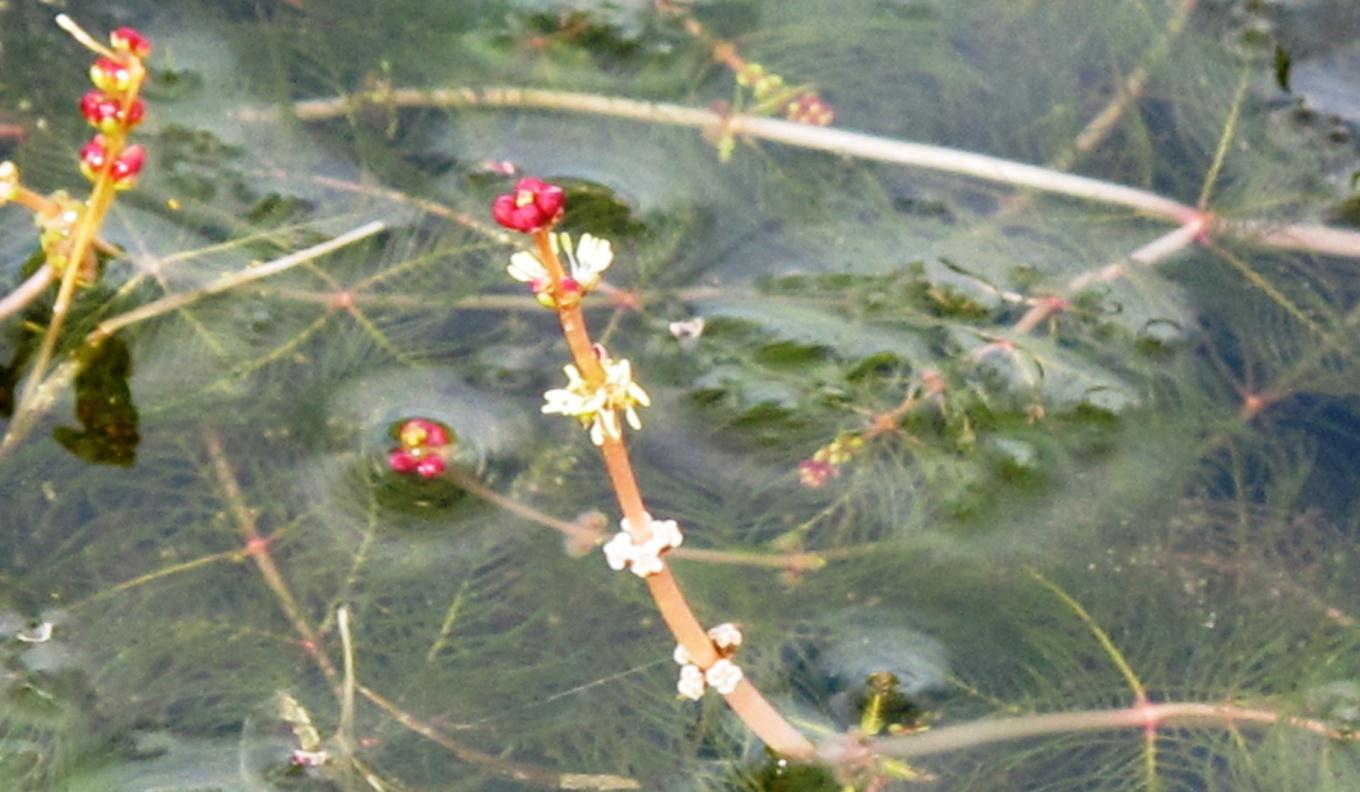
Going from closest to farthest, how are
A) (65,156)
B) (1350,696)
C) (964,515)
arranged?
1. (1350,696)
2. (964,515)
3. (65,156)

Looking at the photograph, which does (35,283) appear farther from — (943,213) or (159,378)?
(943,213)

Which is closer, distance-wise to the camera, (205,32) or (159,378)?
(159,378)

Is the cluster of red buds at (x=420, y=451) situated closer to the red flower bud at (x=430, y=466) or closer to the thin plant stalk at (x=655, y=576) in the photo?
the red flower bud at (x=430, y=466)

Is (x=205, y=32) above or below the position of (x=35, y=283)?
above

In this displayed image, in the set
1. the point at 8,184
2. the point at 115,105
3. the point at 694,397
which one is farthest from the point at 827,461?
the point at 8,184

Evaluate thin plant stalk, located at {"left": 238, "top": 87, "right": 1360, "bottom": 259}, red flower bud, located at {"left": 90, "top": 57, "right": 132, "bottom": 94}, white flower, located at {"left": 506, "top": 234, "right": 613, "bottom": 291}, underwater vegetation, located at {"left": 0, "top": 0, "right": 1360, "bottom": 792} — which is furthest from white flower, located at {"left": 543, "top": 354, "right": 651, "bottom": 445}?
thin plant stalk, located at {"left": 238, "top": 87, "right": 1360, "bottom": 259}

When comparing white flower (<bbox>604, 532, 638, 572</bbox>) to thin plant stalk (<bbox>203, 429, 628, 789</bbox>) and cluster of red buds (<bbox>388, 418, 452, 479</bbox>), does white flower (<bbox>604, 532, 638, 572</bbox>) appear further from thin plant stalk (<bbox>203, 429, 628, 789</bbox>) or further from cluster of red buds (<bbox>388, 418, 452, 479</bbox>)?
cluster of red buds (<bbox>388, 418, 452, 479</bbox>)

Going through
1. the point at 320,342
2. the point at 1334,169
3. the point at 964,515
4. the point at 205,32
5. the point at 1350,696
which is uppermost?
the point at 205,32

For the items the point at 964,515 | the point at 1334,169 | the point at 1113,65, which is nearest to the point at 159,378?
the point at 964,515
